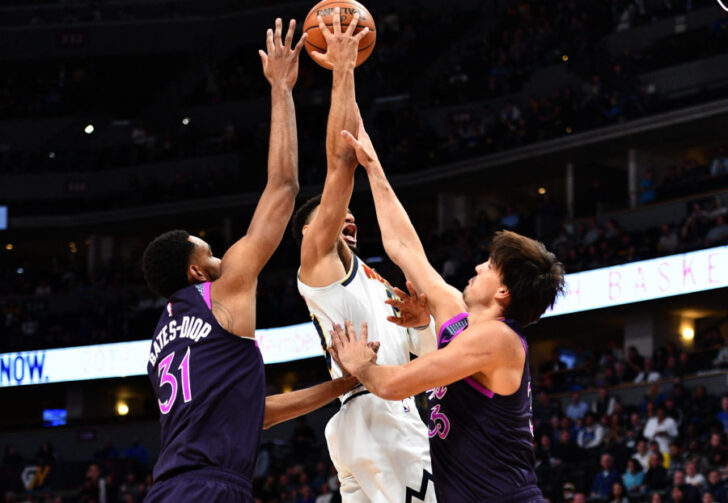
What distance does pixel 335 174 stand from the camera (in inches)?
218

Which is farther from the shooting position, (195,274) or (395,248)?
(395,248)

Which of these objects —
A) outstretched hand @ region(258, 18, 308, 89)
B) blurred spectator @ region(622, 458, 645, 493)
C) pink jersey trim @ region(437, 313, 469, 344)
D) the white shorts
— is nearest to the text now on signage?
blurred spectator @ region(622, 458, 645, 493)

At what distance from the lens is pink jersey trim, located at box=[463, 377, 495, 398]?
4.52 m

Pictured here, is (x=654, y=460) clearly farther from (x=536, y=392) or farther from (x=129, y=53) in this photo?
(x=129, y=53)

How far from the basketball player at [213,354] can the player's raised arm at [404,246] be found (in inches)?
22.3

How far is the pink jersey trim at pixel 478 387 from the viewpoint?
14.8ft

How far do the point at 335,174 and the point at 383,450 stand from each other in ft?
4.99

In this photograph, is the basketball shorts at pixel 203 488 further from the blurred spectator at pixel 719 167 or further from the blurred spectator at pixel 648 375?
the blurred spectator at pixel 719 167

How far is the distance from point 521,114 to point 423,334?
22385mm

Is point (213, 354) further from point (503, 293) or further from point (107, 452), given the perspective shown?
point (107, 452)

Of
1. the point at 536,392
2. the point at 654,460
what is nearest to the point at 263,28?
the point at 536,392

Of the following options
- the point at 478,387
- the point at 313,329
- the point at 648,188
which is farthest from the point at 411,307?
the point at 313,329

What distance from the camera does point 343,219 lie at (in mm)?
5531

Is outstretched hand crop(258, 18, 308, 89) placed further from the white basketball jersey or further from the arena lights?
the arena lights
